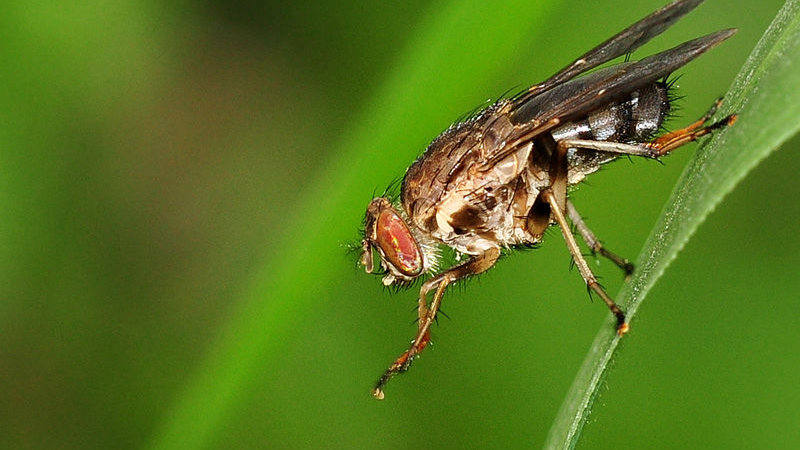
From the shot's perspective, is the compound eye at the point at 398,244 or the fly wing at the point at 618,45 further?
the compound eye at the point at 398,244

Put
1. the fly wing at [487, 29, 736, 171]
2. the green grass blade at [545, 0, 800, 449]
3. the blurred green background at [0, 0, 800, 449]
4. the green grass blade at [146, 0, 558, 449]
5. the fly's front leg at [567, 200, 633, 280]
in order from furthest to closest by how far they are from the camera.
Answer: the blurred green background at [0, 0, 800, 449]
the green grass blade at [146, 0, 558, 449]
the fly's front leg at [567, 200, 633, 280]
the fly wing at [487, 29, 736, 171]
the green grass blade at [545, 0, 800, 449]

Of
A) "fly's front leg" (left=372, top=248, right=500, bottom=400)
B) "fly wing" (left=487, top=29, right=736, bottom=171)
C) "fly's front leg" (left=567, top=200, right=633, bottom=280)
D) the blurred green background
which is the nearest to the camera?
"fly wing" (left=487, top=29, right=736, bottom=171)

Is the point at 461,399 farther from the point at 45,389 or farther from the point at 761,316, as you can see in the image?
the point at 45,389

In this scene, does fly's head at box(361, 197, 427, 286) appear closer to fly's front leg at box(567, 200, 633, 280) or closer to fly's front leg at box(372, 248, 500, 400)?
fly's front leg at box(372, 248, 500, 400)

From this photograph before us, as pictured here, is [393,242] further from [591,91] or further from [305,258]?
[591,91]

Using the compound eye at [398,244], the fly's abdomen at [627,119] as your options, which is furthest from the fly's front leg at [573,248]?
the compound eye at [398,244]

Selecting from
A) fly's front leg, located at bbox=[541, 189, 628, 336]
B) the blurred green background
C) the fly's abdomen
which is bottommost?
the blurred green background

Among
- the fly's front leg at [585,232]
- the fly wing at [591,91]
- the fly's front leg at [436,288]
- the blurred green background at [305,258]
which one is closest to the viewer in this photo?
the fly wing at [591,91]

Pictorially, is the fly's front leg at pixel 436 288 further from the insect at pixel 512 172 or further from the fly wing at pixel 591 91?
the fly wing at pixel 591 91

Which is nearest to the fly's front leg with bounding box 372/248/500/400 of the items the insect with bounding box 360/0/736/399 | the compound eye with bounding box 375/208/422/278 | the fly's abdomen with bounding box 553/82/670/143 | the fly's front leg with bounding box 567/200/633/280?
the insect with bounding box 360/0/736/399
